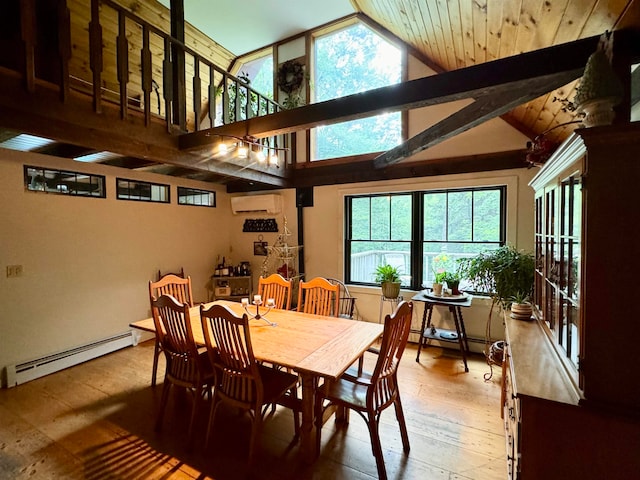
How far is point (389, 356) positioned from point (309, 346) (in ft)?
1.78

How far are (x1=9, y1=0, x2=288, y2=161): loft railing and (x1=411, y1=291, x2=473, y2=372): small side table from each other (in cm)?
295

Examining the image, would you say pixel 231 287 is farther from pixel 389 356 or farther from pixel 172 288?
pixel 389 356

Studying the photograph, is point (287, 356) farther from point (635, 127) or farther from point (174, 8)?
point (174, 8)

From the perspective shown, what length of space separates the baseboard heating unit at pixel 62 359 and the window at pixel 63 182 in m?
1.77

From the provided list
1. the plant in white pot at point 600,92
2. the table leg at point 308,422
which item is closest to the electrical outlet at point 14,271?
the table leg at point 308,422

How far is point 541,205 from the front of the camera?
84.4 inches

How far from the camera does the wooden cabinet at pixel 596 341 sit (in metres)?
1.10

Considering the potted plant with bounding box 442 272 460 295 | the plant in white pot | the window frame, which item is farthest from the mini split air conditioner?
the plant in white pot

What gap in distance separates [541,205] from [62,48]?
3.56 metres

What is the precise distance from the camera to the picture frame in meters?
5.10

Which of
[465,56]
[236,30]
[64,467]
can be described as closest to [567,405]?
[64,467]

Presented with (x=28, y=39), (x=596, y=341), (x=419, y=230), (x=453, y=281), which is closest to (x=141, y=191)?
(x=28, y=39)

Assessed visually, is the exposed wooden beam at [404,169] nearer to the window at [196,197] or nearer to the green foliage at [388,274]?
the green foliage at [388,274]

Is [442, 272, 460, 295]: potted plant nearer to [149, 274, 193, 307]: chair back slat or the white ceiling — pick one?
[149, 274, 193, 307]: chair back slat
